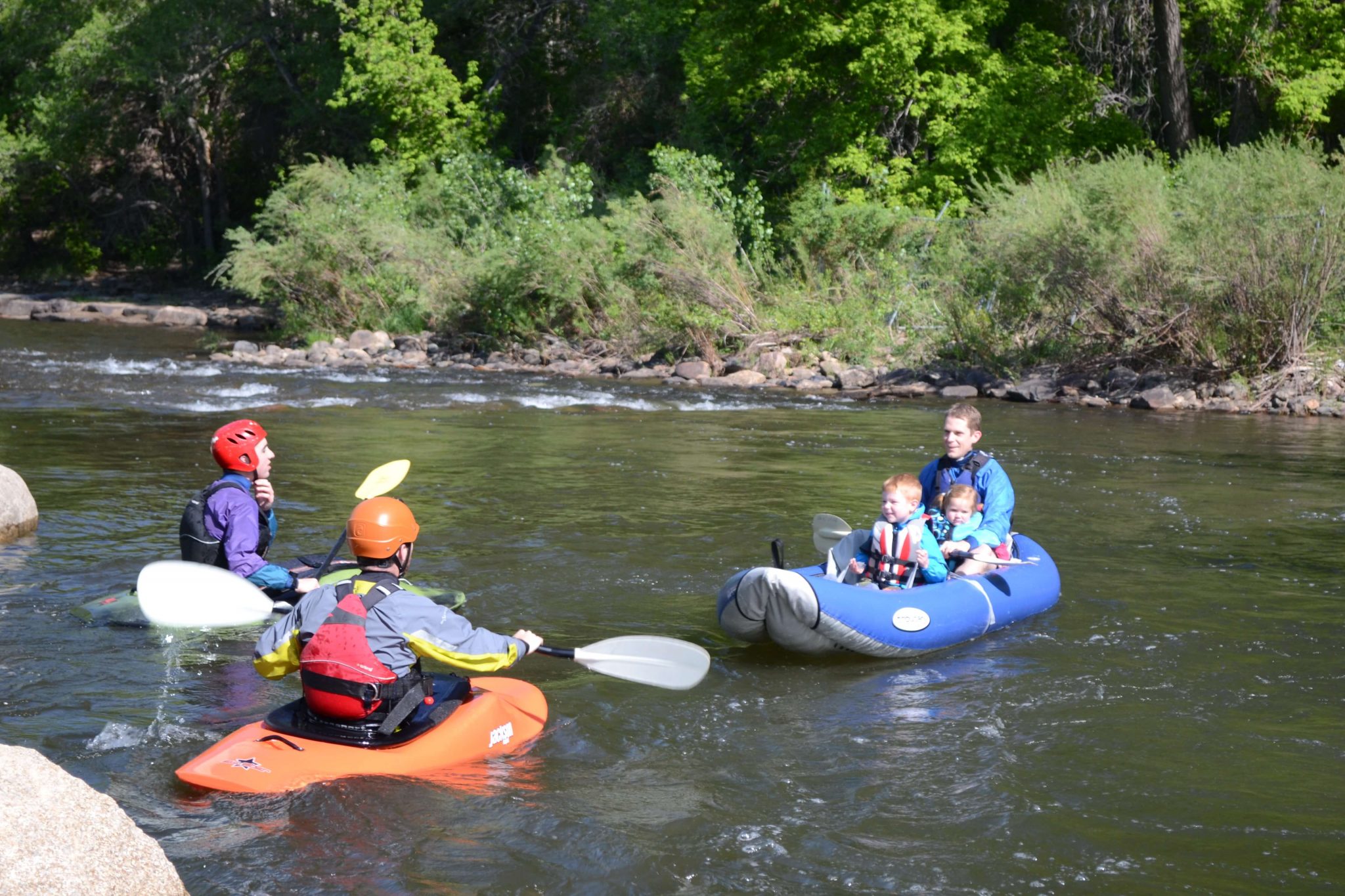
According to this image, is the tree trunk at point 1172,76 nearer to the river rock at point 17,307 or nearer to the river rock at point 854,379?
the river rock at point 854,379

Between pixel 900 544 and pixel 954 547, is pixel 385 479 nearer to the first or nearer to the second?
pixel 900 544

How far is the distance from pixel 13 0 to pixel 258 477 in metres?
36.4

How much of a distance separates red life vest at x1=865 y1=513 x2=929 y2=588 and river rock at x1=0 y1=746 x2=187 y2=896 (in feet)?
12.9

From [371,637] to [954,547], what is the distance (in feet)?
11.2

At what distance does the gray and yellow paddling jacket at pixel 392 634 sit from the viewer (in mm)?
4312

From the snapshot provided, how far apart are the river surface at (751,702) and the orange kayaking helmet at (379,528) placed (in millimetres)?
852

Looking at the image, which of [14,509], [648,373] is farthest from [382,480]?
[648,373]

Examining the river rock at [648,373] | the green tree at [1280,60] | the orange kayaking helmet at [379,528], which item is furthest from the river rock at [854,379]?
the orange kayaking helmet at [379,528]

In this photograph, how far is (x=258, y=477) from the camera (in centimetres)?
614

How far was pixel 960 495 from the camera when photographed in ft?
22.4

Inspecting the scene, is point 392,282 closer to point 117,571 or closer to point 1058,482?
point 1058,482

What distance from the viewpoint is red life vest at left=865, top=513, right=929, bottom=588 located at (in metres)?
6.48

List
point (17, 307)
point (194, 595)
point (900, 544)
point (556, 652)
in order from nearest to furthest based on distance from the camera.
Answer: point (556, 652) < point (194, 595) < point (900, 544) < point (17, 307)

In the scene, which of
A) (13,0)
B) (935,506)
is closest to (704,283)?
(935,506)
